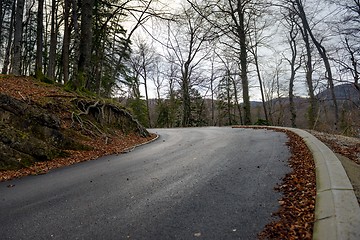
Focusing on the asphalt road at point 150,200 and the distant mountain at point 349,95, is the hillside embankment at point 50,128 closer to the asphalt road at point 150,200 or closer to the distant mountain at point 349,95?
the asphalt road at point 150,200

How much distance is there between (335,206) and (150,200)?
2.26 m

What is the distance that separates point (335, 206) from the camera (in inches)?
110

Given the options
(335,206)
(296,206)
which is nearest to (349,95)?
(296,206)

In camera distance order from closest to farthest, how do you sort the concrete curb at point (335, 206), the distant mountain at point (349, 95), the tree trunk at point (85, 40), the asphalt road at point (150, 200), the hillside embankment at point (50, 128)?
1. the concrete curb at point (335, 206)
2. the asphalt road at point (150, 200)
3. the hillside embankment at point (50, 128)
4. the distant mountain at point (349, 95)
5. the tree trunk at point (85, 40)

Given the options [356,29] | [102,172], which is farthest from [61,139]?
[356,29]

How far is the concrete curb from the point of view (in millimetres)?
2312

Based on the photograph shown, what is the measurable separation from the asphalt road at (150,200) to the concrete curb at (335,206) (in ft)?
1.75

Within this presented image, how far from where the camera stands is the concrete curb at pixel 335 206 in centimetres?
231

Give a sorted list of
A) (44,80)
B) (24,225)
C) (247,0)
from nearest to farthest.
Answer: (24,225) → (44,80) → (247,0)

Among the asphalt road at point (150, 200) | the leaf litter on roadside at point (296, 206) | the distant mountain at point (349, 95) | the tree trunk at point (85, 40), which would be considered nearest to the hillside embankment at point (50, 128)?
the asphalt road at point (150, 200)

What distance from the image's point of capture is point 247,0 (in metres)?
18.6

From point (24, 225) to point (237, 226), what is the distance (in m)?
2.47

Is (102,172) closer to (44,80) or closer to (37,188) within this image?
(37,188)

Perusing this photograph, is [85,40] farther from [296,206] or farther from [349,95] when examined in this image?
[349,95]
